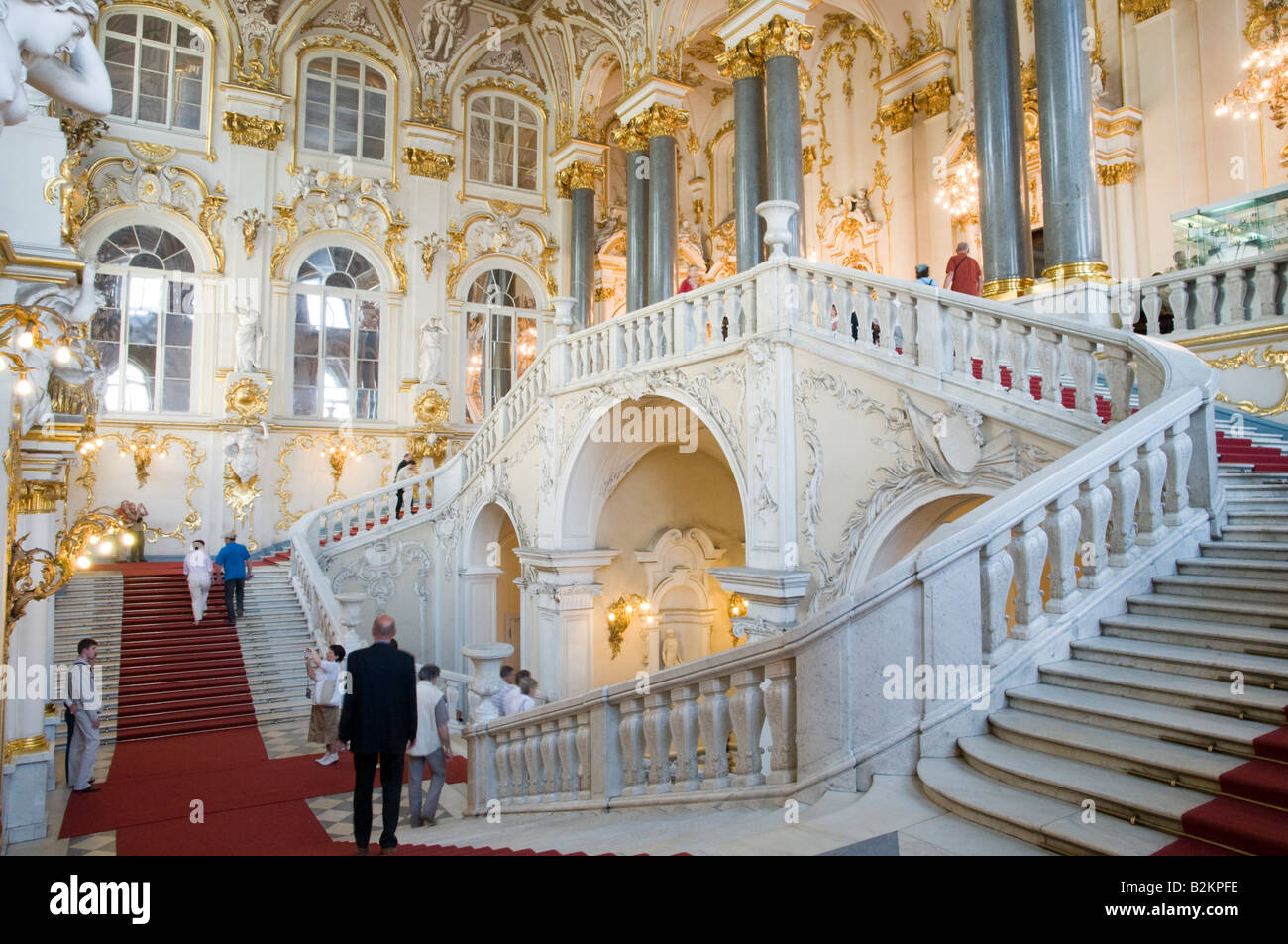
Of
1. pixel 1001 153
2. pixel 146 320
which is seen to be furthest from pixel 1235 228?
pixel 146 320

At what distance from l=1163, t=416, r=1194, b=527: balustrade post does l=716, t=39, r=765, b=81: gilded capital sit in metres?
10.3

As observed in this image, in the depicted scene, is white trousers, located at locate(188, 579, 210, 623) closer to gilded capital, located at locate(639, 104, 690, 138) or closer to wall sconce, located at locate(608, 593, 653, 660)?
wall sconce, located at locate(608, 593, 653, 660)

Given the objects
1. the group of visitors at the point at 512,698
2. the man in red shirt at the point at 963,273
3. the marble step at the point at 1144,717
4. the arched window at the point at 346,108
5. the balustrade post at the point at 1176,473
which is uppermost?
the arched window at the point at 346,108

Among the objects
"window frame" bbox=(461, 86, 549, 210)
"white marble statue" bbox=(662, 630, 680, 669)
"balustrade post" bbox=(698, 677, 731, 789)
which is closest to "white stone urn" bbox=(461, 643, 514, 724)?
"balustrade post" bbox=(698, 677, 731, 789)

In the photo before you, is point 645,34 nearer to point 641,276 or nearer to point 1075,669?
point 641,276

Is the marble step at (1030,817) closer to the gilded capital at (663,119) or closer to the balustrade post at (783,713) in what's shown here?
the balustrade post at (783,713)

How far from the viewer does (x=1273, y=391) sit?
7.75m

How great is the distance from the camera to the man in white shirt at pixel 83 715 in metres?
7.50

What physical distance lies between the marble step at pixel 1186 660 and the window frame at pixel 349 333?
16.3 meters

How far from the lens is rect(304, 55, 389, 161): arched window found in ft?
59.5

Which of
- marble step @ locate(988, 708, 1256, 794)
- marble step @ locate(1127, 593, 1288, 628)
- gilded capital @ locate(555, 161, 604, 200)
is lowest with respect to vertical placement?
marble step @ locate(988, 708, 1256, 794)

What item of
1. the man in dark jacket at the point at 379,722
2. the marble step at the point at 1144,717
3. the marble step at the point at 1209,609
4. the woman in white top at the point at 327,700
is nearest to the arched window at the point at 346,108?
the woman in white top at the point at 327,700

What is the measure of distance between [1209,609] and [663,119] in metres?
14.3
